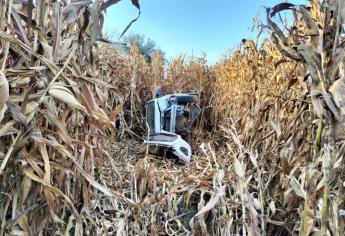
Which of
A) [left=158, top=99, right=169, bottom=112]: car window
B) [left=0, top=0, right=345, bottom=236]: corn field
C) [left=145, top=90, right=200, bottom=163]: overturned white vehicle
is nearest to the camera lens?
[left=0, top=0, right=345, bottom=236]: corn field

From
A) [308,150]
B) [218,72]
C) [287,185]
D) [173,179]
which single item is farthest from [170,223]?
[218,72]

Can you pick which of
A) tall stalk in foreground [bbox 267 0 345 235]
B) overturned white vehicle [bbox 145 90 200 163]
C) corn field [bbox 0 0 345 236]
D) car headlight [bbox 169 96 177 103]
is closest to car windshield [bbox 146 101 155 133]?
overturned white vehicle [bbox 145 90 200 163]

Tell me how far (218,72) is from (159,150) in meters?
1.06

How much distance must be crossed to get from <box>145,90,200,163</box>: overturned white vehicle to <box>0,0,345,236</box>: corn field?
0.36 metres

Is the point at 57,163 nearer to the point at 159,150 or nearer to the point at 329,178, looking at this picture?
the point at 329,178

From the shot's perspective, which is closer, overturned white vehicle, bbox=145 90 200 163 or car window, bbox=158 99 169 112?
overturned white vehicle, bbox=145 90 200 163

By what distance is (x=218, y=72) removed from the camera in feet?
9.54

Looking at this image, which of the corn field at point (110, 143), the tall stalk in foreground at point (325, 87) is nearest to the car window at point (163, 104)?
the corn field at point (110, 143)

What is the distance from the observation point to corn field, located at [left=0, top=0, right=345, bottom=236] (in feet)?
2.51

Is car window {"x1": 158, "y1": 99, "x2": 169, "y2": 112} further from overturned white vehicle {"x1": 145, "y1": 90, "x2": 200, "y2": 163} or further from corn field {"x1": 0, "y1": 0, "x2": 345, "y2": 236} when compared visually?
corn field {"x1": 0, "y1": 0, "x2": 345, "y2": 236}

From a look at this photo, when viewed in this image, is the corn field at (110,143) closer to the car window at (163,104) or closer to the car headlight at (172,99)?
the car window at (163,104)

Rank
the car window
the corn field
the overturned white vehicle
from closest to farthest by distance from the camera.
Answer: the corn field
the overturned white vehicle
the car window

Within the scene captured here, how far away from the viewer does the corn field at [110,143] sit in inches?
30.1

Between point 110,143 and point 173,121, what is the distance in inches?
45.5
